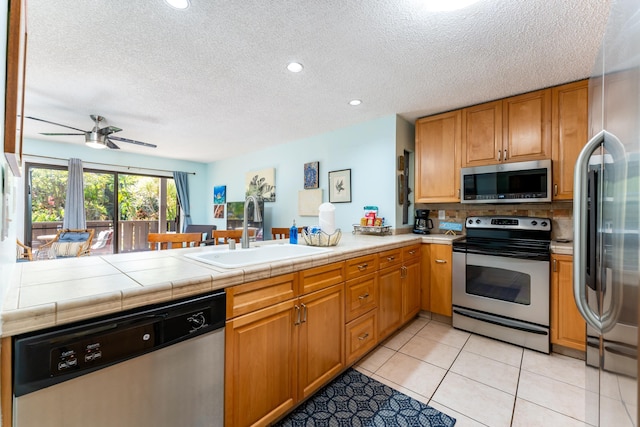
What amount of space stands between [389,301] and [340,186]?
67.0 inches

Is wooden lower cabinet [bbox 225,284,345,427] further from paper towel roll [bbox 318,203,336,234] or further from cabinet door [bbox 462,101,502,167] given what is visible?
cabinet door [bbox 462,101,502,167]

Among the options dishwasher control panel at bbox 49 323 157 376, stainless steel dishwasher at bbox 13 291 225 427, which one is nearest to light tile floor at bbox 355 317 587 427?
stainless steel dishwasher at bbox 13 291 225 427

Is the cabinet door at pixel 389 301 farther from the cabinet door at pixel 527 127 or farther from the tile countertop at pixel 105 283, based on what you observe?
the cabinet door at pixel 527 127

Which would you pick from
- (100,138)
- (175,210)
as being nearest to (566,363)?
(100,138)

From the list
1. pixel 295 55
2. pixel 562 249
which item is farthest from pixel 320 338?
pixel 562 249

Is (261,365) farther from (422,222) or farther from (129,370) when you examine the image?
(422,222)

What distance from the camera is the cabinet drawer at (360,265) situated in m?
1.81

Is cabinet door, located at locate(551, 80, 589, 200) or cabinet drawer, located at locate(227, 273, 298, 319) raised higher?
cabinet door, located at locate(551, 80, 589, 200)

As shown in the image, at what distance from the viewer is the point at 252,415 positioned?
1.22 metres

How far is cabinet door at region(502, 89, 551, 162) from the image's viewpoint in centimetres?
238

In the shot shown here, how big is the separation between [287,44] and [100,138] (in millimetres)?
2770

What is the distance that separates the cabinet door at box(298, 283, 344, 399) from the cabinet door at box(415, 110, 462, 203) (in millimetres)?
1823

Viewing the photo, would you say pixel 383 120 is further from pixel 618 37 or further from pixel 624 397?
pixel 624 397

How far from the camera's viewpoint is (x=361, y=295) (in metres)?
→ 1.91
